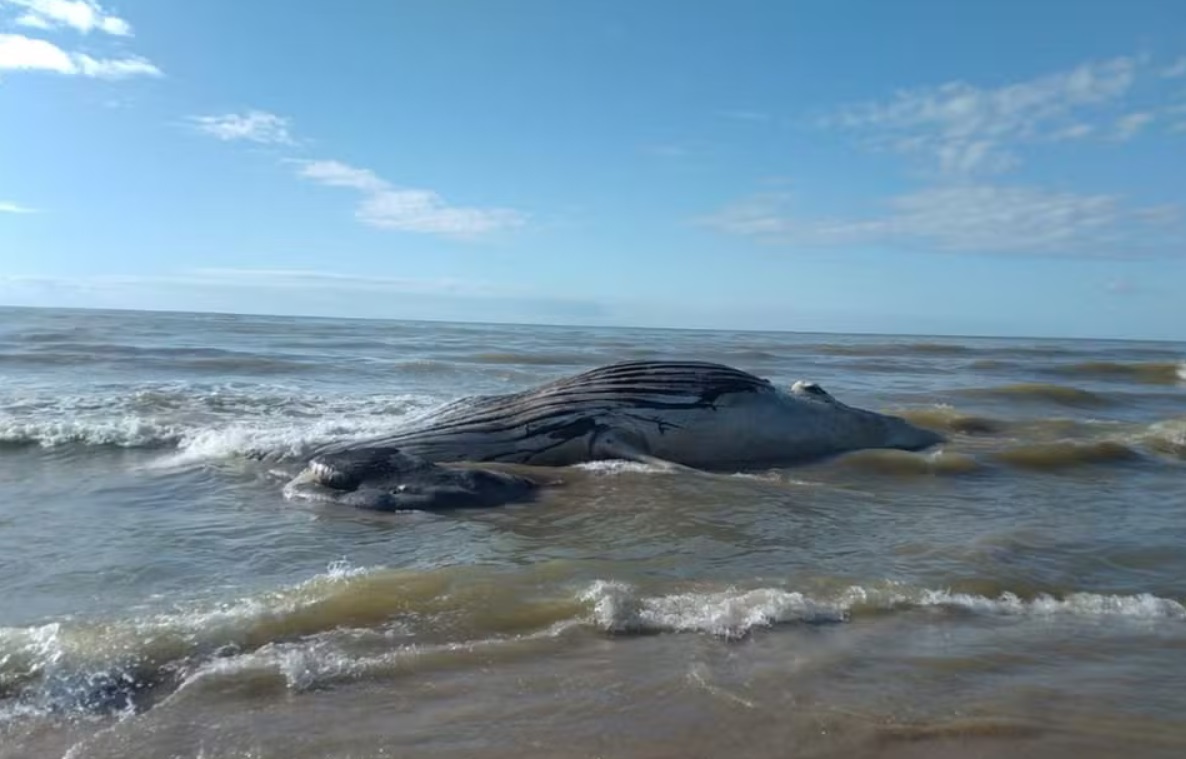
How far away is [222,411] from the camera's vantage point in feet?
41.2

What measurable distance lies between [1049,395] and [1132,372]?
12.0m

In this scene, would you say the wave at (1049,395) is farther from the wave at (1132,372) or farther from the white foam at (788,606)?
the white foam at (788,606)

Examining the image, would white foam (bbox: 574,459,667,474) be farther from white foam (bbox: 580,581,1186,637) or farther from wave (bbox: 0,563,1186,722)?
white foam (bbox: 580,581,1186,637)

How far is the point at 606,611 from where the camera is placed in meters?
4.45

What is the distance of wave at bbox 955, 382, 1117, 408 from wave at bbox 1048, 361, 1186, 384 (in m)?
7.34

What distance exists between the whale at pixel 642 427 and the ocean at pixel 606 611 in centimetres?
53

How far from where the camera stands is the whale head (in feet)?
31.1

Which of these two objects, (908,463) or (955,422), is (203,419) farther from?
(955,422)

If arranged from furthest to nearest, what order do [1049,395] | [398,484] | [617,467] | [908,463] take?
1. [1049,395]
2. [908,463]
3. [617,467]
4. [398,484]

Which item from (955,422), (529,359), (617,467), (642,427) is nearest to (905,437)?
(955,422)

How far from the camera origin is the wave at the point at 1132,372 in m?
23.7

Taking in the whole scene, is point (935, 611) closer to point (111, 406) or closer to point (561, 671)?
point (561, 671)

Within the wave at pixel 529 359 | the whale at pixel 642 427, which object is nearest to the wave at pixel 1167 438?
the whale at pixel 642 427

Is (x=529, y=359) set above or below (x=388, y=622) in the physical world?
below
